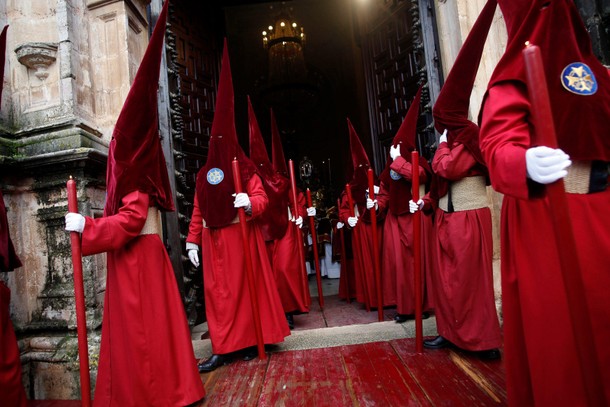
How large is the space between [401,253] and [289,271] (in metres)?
1.34

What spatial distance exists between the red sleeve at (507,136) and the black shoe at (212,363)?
259 centimetres

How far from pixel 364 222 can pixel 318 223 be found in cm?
423

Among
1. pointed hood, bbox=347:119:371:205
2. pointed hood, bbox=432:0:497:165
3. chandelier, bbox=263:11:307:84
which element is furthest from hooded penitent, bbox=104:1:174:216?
chandelier, bbox=263:11:307:84

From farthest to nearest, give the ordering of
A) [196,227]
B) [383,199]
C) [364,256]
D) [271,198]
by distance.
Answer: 1. [364,256]
2. [383,199]
3. [271,198]
4. [196,227]

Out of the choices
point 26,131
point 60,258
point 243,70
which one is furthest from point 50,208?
point 243,70

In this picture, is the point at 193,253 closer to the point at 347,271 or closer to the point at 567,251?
the point at 567,251

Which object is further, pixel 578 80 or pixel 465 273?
pixel 465 273

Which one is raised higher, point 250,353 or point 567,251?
point 567,251

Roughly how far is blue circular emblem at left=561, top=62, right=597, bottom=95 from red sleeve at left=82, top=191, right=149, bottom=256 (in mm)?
2248

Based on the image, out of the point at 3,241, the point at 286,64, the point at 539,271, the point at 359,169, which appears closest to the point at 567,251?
the point at 539,271

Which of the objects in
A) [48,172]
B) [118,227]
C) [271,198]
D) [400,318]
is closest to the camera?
[118,227]

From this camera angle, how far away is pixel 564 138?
1.37 metres

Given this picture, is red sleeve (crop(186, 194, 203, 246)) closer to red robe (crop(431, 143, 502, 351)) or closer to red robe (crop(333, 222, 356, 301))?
red robe (crop(431, 143, 502, 351))

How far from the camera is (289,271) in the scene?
14.5ft
